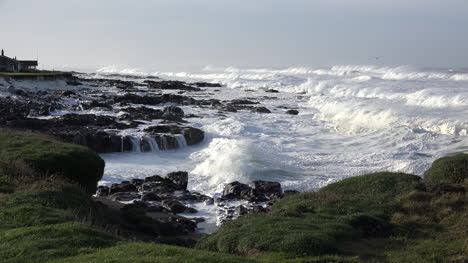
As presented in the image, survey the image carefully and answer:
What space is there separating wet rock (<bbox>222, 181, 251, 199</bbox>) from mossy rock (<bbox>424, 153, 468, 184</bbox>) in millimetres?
7144

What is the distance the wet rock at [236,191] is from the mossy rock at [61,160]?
18.3ft

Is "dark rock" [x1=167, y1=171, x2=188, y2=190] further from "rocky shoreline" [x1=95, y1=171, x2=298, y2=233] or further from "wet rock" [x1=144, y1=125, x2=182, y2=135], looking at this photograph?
"wet rock" [x1=144, y1=125, x2=182, y2=135]

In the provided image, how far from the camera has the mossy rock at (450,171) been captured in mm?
16141

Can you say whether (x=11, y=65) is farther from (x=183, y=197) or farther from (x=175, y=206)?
(x=175, y=206)

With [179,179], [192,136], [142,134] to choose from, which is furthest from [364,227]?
[142,134]

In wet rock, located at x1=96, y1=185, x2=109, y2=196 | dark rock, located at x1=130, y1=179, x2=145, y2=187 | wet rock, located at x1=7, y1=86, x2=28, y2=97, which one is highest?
wet rock, located at x1=7, y1=86, x2=28, y2=97

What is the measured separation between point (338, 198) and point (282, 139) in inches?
824

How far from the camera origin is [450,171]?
16.4 m

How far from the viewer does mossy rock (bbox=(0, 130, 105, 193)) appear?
16.3 metres

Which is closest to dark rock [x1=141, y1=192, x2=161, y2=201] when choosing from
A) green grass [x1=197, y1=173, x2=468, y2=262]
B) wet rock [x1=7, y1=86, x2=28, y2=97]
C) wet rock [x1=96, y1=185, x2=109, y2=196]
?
wet rock [x1=96, y1=185, x2=109, y2=196]

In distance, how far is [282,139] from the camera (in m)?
35.3

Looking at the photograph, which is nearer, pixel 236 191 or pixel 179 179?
pixel 236 191

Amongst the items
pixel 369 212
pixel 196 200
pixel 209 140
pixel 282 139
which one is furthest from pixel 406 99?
pixel 369 212

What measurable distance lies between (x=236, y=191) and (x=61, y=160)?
7396 millimetres
